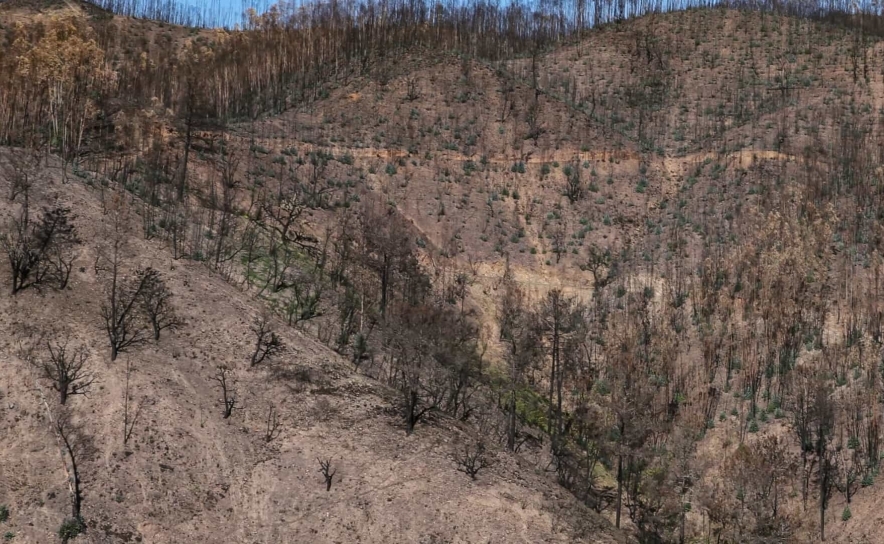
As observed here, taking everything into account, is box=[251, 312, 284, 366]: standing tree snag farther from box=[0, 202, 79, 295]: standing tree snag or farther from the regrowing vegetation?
box=[0, 202, 79, 295]: standing tree snag

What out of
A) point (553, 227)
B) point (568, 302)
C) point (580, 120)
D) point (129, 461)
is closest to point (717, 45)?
point (580, 120)

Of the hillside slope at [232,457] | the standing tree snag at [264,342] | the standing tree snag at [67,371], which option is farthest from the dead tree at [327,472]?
the standing tree snag at [67,371]

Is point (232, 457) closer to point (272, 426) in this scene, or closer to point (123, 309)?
point (272, 426)

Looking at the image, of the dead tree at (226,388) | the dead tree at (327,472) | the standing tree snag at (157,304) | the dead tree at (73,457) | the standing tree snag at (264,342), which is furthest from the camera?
Answer: the standing tree snag at (264,342)

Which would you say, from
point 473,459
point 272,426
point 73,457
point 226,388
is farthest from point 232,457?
point 473,459

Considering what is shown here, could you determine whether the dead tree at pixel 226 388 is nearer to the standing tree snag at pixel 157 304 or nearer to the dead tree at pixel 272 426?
the dead tree at pixel 272 426

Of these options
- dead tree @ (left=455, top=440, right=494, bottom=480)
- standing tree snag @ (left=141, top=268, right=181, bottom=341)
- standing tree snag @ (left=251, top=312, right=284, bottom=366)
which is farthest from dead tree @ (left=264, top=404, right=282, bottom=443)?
dead tree @ (left=455, top=440, right=494, bottom=480)

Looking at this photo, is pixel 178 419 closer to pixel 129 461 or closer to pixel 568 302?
pixel 129 461
